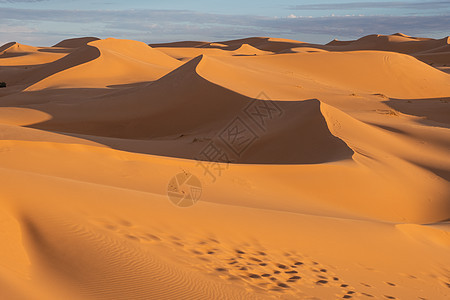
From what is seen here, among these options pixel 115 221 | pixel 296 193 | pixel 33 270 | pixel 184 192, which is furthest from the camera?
pixel 296 193

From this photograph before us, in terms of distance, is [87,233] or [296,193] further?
[296,193]

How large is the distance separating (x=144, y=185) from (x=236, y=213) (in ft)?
6.65

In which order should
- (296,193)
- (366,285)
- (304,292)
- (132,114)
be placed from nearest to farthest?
(304,292)
(366,285)
(296,193)
(132,114)

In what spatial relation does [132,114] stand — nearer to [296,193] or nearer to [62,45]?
[296,193]

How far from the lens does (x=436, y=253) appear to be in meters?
5.43

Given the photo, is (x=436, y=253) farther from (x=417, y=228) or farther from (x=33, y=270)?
(x=33, y=270)

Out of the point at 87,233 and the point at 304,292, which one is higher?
the point at 87,233

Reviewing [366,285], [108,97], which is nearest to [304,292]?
[366,285]

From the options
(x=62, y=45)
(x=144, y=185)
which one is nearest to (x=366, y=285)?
(x=144, y=185)

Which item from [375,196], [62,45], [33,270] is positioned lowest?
[375,196]

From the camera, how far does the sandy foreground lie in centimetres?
391

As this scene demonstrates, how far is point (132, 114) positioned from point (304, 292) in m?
14.4

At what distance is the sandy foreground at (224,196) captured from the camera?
391 cm

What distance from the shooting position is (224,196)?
280 inches
